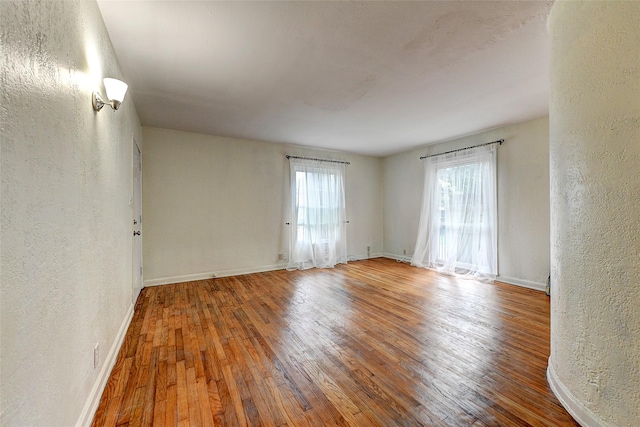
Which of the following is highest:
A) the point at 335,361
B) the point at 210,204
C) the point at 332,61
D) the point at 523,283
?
the point at 332,61

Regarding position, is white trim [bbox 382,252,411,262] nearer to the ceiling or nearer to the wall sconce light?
the ceiling

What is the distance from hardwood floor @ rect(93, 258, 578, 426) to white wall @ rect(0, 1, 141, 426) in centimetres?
42

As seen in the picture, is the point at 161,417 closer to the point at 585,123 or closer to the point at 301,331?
the point at 301,331

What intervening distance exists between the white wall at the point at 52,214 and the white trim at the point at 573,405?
2420mm

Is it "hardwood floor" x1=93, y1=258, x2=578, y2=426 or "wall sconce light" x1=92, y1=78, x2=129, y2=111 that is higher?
"wall sconce light" x1=92, y1=78, x2=129, y2=111

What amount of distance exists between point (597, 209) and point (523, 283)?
10.3 ft

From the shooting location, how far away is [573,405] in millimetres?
1486

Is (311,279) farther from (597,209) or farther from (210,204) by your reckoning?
(597,209)

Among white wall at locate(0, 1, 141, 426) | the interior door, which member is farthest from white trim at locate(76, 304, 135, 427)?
the interior door

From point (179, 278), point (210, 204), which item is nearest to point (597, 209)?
point (210, 204)

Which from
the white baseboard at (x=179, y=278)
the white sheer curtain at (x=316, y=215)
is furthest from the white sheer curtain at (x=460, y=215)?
the white baseboard at (x=179, y=278)

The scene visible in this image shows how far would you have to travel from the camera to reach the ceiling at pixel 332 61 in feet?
5.72

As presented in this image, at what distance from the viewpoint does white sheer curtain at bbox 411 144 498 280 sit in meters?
4.27

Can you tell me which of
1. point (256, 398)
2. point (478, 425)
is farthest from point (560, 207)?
point (256, 398)
